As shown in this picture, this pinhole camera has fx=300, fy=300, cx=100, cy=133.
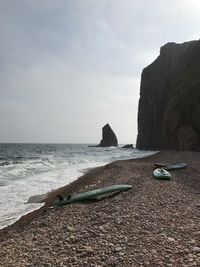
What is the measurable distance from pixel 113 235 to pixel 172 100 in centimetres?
6152

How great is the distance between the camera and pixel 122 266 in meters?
6.13

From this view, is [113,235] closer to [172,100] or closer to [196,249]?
[196,249]

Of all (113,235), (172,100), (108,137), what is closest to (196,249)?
(113,235)

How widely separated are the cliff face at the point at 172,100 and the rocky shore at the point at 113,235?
45.2 m

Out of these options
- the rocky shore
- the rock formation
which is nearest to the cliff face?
the rocky shore

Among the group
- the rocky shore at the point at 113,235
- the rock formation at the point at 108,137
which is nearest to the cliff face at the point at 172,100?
the rocky shore at the point at 113,235

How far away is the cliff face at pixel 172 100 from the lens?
55969mm

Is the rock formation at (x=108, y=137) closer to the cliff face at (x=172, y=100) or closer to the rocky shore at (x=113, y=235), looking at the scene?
the cliff face at (x=172, y=100)

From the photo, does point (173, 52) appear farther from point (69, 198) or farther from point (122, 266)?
point (122, 266)

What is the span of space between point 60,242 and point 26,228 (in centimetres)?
→ 250

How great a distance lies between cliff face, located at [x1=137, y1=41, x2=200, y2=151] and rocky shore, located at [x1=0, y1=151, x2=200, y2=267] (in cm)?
4515

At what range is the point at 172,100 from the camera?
6650cm

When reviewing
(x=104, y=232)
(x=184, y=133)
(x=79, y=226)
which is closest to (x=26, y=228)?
(x=79, y=226)

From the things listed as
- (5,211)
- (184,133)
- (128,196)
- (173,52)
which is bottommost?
(5,211)
